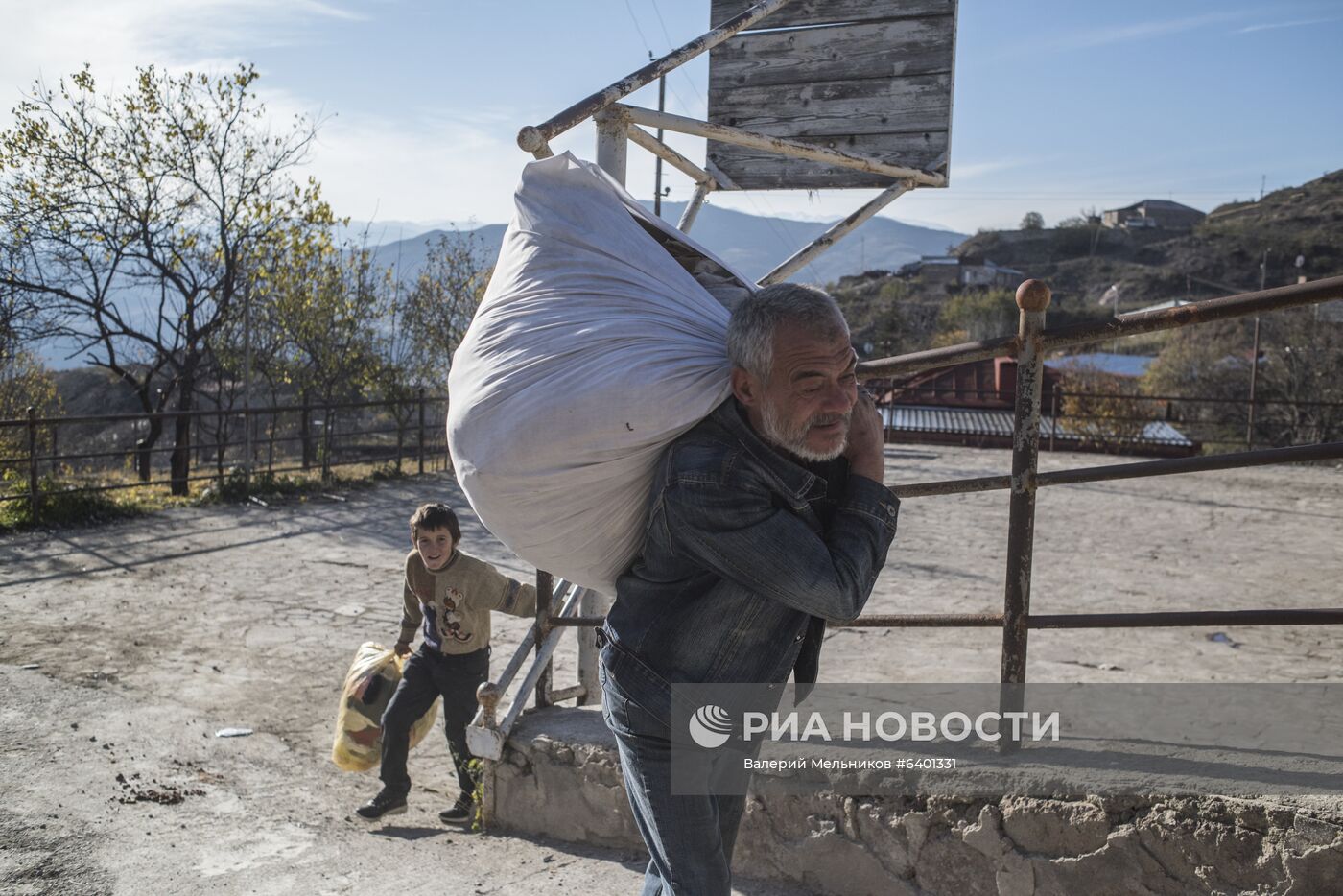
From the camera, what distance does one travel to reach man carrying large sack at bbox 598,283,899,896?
155 centimetres

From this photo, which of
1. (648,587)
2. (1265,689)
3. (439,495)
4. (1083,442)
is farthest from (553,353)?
(1083,442)

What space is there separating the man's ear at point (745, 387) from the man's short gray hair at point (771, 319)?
0.01 m

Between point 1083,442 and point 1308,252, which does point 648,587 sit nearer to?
point 1083,442

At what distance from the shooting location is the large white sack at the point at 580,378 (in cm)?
163

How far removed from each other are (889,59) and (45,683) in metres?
5.00

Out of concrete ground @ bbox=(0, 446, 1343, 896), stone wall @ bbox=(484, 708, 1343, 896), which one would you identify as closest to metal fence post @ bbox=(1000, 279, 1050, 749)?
stone wall @ bbox=(484, 708, 1343, 896)

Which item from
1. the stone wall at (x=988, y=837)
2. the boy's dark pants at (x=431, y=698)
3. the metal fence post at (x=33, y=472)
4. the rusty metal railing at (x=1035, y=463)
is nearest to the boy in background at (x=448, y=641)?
the boy's dark pants at (x=431, y=698)

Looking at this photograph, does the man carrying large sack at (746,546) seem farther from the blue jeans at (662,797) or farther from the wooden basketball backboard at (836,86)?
the wooden basketball backboard at (836,86)

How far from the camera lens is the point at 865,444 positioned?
1.71 metres

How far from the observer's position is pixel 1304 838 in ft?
6.39

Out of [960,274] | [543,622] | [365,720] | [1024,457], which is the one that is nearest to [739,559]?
[1024,457]

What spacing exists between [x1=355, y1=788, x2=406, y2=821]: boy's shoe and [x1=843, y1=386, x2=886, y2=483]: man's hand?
2648 mm

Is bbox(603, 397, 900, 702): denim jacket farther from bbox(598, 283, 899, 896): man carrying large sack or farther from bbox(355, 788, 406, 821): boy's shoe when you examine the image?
bbox(355, 788, 406, 821): boy's shoe

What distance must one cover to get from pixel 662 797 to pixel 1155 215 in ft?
382
